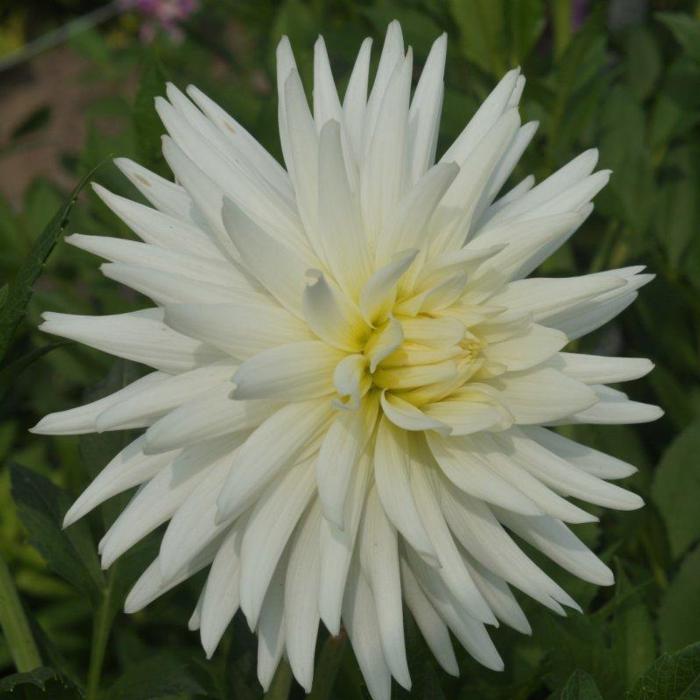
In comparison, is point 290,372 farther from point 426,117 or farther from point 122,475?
point 426,117

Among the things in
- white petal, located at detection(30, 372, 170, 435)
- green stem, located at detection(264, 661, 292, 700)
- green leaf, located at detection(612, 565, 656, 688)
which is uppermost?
white petal, located at detection(30, 372, 170, 435)

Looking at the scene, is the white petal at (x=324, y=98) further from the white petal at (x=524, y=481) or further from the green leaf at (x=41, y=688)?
the green leaf at (x=41, y=688)

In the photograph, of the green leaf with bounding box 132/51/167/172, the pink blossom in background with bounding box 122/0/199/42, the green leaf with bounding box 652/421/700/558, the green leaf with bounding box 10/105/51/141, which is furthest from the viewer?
the pink blossom in background with bounding box 122/0/199/42

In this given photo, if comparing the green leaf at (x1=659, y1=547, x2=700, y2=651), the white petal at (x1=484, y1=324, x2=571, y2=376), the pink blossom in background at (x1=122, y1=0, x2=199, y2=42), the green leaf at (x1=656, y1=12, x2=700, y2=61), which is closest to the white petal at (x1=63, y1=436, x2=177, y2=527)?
the white petal at (x1=484, y1=324, x2=571, y2=376)

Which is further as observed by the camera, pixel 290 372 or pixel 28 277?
pixel 28 277

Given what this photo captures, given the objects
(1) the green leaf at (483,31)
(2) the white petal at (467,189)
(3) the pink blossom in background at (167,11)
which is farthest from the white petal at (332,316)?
(3) the pink blossom in background at (167,11)

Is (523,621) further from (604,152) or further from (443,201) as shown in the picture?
(604,152)

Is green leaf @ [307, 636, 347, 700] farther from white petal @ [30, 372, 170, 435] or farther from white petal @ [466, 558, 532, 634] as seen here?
white petal @ [30, 372, 170, 435]

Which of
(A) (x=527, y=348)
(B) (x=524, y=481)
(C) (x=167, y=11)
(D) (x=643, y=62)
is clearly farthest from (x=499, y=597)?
(C) (x=167, y=11)

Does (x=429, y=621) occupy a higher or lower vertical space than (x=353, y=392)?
lower
